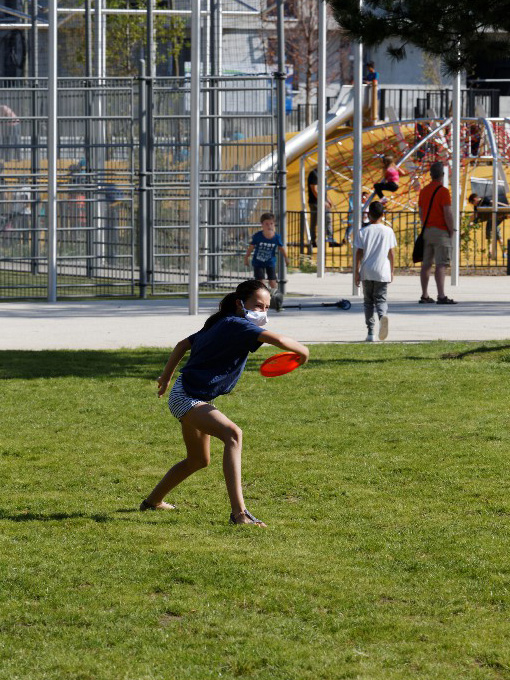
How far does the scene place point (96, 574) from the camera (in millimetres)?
6230

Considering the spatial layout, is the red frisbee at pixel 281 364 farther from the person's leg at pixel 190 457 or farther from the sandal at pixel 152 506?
the sandal at pixel 152 506

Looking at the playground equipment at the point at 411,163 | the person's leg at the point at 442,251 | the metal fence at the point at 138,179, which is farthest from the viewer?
the playground equipment at the point at 411,163

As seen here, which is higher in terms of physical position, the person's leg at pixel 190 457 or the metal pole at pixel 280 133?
the metal pole at pixel 280 133

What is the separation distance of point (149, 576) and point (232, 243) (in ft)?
52.7

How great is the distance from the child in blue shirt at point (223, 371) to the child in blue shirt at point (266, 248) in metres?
11.2

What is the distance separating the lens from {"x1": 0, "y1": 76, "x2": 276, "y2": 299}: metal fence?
21516 millimetres

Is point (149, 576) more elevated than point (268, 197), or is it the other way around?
point (268, 197)

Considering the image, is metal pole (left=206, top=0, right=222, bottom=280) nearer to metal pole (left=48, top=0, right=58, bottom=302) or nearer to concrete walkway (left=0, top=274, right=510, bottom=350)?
concrete walkway (left=0, top=274, right=510, bottom=350)

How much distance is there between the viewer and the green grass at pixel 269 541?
5191mm

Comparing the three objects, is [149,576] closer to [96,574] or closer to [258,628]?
[96,574]

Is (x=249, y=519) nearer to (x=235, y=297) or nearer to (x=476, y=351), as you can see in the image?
(x=235, y=297)

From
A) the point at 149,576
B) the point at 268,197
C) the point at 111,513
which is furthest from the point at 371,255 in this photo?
the point at 149,576

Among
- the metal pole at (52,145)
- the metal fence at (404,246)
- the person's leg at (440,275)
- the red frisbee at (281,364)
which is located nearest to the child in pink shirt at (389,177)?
the metal fence at (404,246)

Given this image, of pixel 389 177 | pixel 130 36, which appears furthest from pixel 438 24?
pixel 130 36
